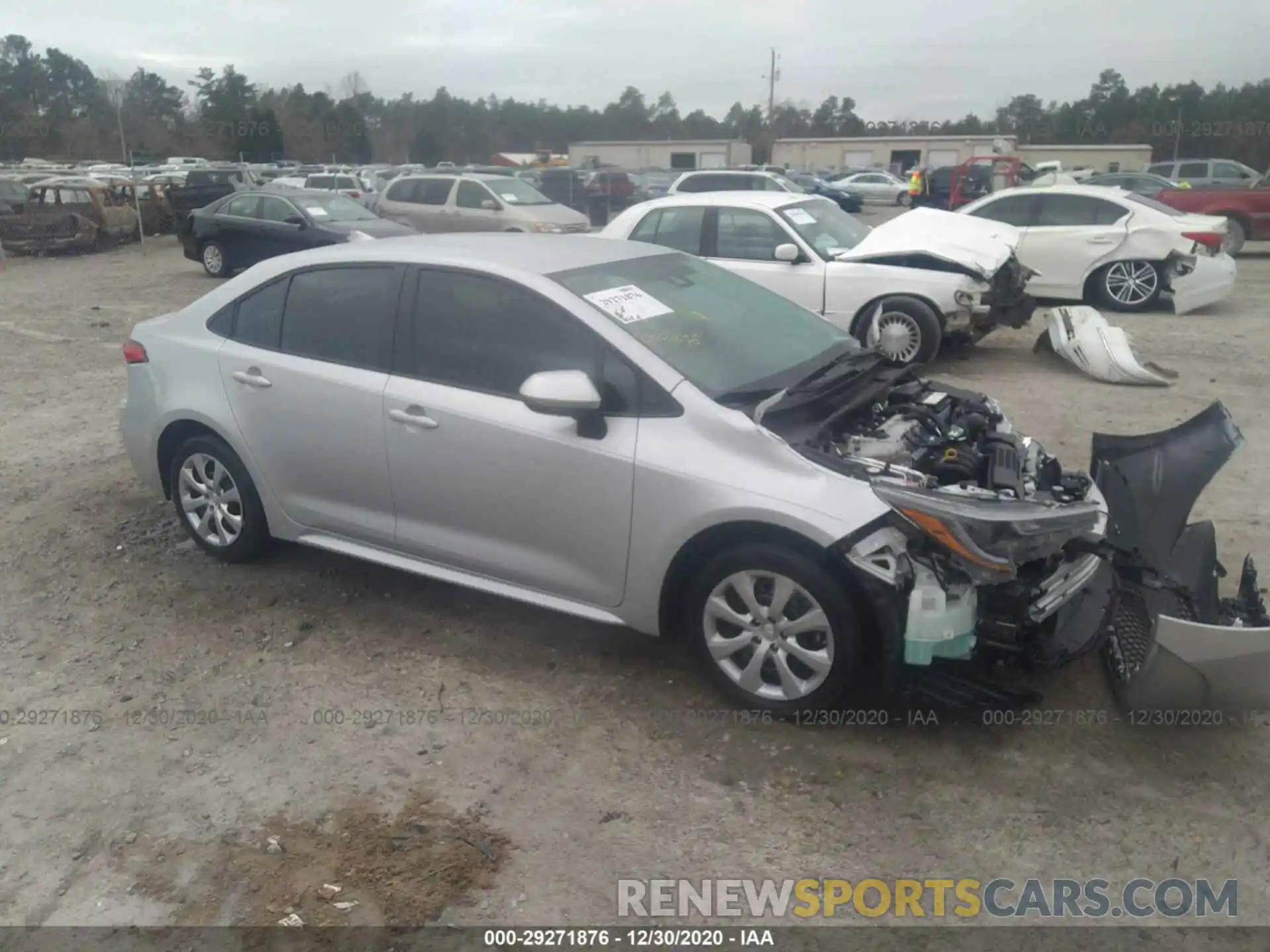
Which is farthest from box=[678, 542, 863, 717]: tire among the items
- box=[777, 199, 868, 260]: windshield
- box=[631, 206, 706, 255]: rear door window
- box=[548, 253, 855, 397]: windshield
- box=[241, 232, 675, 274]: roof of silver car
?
box=[631, 206, 706, 255]: rear door window

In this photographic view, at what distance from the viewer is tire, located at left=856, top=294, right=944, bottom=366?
29.7ft

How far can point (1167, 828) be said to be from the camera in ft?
10.5

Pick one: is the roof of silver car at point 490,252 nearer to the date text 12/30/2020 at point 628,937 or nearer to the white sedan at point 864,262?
the date text 12/30/2020 at point 628,937

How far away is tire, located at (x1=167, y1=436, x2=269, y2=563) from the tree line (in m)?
48.2

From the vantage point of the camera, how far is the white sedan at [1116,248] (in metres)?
12.0

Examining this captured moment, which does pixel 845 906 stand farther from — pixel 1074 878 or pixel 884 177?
pixel 884 177

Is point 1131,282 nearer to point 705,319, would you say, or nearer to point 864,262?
point 864,262

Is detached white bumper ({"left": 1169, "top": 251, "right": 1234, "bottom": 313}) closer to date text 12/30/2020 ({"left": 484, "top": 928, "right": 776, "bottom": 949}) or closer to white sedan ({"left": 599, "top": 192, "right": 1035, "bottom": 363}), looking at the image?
white sedan ({"left": 599, "top": 192, "right": 1035, "bottom": 363})

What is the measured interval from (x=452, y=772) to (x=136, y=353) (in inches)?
120

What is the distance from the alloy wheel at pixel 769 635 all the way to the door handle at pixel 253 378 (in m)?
2.37

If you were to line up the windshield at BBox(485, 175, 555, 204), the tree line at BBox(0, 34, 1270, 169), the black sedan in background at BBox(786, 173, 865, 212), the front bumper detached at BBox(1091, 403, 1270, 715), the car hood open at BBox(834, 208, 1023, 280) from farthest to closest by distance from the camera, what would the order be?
the tree line at BBox(0, 34, 1270, 169), the black sedan in background at BBox(786, 173, 865, 212), the windshield at BBox(485, 175, 555, 204), the car hood open at BBox(834, 208, 1023, 280), the front bumper detached at BBox(1091, 403, 1270, 715)

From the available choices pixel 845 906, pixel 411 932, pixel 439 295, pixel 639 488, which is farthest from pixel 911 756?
pixel 439 295

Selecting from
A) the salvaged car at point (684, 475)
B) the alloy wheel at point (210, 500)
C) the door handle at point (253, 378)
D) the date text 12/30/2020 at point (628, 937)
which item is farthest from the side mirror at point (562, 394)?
the alloy wheel at point (210, 500)

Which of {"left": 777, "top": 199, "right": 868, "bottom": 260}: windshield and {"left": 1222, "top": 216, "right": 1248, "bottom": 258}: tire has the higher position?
{"left": 1222, "top": 216, "right": 1248, "bottom": 258}: tire
